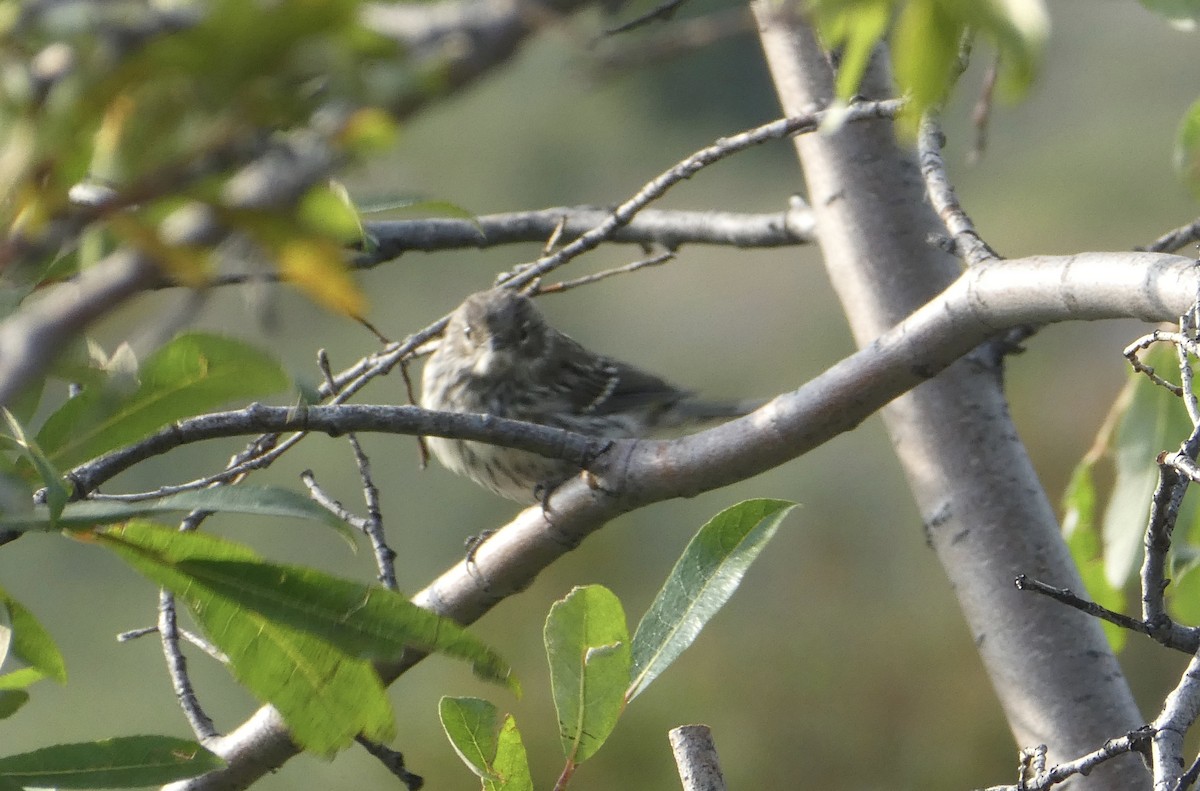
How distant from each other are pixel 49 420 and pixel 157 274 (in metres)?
0.46

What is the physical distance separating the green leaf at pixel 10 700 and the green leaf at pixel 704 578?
0.41 meters

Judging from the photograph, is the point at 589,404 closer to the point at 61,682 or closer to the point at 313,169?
the point at 61,682

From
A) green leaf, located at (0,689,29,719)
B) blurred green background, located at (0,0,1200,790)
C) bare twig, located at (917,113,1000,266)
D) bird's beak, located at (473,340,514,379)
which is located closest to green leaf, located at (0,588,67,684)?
green leaf, located at (0,689,29,719)

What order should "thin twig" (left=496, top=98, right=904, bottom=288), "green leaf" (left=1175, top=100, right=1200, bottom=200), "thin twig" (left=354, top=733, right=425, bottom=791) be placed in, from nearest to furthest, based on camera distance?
"thin twig" (left=354, top=733, right=425, bottom=791) → "thin twig" (left=496, top=98, right=904, bottom=288) → "green leaf" (left=1175, top=100, right=1200, bottom=200)

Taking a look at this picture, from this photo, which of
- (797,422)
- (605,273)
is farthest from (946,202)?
(605,273)

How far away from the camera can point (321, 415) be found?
93 centimetres

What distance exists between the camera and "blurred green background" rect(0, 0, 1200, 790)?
468 cm

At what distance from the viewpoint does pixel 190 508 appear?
750 millimetres

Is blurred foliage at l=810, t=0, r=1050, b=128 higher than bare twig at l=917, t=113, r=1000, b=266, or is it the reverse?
bare twig at l=917, t=113, r=1000, b=266

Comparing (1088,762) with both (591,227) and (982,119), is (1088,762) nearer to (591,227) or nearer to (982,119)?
(982,119)

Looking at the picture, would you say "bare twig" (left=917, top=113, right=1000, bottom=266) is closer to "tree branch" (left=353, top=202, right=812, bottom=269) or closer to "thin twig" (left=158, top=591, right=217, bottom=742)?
"tree branch" (left=353, top=202, right=812, bottom=269)

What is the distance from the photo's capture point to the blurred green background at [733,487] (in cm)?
468

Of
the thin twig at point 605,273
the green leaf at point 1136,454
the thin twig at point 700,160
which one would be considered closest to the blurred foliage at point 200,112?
the thin twig at point 700,160

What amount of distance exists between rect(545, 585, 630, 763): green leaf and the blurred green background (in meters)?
0.28
